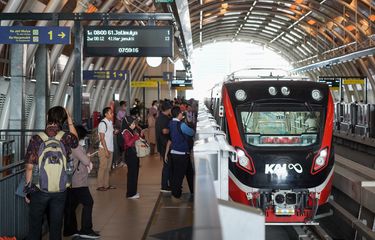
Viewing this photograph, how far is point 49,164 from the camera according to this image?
5805 mm

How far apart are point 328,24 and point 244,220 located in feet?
138

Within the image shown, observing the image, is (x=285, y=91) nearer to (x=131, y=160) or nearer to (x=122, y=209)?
(x=131, y=160)

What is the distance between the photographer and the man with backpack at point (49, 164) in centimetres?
581

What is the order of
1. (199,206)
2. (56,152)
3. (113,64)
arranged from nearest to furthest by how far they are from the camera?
(199,206) → (56,152) → (113,64)

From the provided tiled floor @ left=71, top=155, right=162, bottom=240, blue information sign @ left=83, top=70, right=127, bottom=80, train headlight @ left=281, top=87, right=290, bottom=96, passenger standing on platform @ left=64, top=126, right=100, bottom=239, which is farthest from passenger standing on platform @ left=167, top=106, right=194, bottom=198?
blue information sign @ left=83, top=70, right=127, bottom=80

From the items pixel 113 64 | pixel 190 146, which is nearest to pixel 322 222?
pixel 190 146

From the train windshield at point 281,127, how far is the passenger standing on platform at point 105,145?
285 cm

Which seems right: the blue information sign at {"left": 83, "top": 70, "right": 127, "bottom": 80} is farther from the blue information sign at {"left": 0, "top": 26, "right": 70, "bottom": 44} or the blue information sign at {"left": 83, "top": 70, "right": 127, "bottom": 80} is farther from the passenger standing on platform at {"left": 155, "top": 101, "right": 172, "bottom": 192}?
the passenger standing on platform at {"left": 155, "top": 101, "right": 172, "bottom": 192}

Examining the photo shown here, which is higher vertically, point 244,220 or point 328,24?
point 328,24

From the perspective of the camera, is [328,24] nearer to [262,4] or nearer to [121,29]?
[262,4]

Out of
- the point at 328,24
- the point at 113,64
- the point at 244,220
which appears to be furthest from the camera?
the point at 328,24

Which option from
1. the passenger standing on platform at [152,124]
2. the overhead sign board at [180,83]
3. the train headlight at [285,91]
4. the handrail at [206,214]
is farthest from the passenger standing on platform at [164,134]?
the overhead sign board at [180,83]

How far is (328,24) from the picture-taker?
43312 millimetres

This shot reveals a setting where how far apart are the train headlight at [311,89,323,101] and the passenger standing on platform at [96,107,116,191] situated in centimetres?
381
